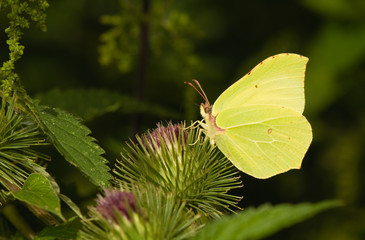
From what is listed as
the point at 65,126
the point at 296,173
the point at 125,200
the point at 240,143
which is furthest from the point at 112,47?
the point at 296,173

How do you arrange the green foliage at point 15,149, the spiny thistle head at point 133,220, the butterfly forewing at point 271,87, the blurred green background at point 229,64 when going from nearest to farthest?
the spiny thistle head at point 133,220
the green foliage at point 15,149
the butterfly forewing at point 271,87
the blurred green background at point 229,64

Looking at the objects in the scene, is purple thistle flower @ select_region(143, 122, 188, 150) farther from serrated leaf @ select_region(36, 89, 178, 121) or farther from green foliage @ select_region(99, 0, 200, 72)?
green foliage @ select_region(99, 0, 200, 72)

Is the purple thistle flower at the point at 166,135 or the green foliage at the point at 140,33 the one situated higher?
the green foliage at the point at 140,33

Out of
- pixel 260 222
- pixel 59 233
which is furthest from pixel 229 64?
pixel 260 222

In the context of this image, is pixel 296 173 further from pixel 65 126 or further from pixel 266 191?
pixel 65 126

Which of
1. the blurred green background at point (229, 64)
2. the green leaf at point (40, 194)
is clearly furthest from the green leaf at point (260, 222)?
the blurred green background at point (229, 64)

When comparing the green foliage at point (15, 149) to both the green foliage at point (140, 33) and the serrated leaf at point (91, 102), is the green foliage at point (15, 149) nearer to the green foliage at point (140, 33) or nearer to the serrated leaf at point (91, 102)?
the serrated leaf at point (91, 102)
